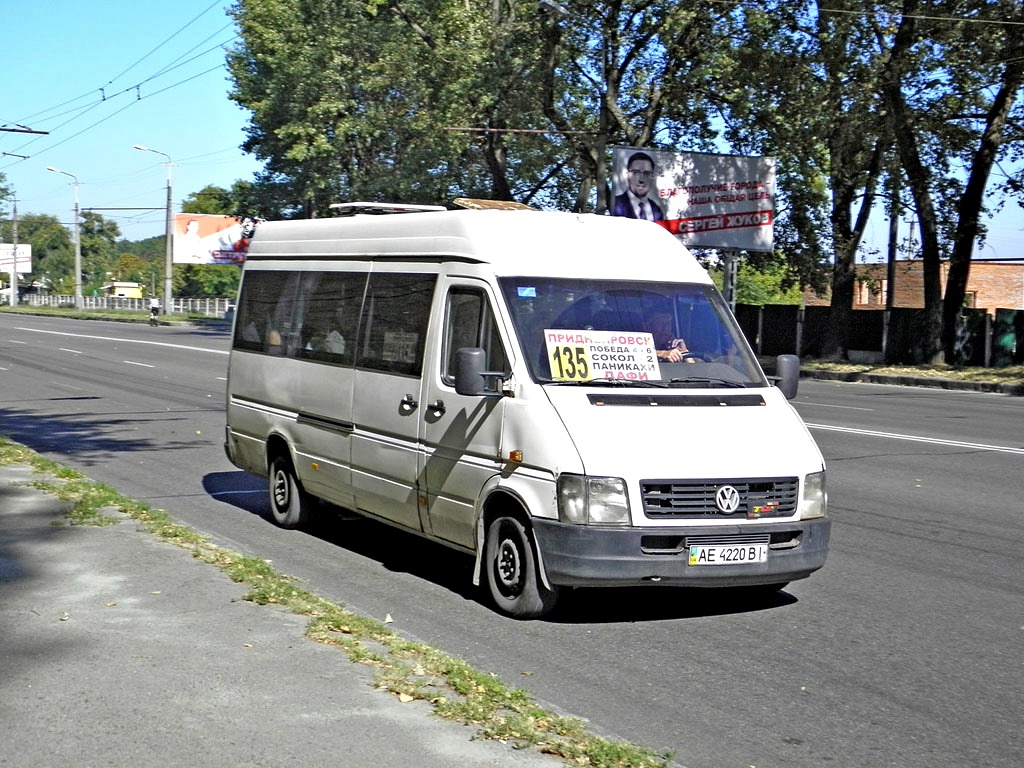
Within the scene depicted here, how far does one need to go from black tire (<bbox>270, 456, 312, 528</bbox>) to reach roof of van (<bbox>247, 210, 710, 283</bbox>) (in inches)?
82.9

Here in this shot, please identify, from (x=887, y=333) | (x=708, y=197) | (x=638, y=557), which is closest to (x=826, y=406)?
(x=708, y=197)

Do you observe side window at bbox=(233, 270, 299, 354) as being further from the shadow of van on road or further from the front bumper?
the front bumper

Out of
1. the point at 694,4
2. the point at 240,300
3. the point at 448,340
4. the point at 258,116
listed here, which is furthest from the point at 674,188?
the point at 448,340

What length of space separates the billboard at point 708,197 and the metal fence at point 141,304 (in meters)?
61.2

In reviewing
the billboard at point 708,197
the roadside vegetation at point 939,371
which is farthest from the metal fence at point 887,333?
the billboard at point 708,197

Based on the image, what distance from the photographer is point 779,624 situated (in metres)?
7.18

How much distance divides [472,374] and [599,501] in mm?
1044

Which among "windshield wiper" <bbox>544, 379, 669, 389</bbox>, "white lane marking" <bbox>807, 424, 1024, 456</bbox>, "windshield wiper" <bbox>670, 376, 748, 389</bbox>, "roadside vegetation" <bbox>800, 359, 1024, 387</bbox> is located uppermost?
"windshield wiper" <bbox>670, 376, 748, 389</bbox>

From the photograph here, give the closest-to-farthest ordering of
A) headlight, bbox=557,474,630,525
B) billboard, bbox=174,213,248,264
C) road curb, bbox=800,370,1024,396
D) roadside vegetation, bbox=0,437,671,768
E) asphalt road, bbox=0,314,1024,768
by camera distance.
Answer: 1. roadside vegetation, bbox=0,437,671,768
2. asphalt road, bbox=0,314,1024,768
3. headlight, bbox=557,474,630,525
4. road curb, bbox=800,370,1024,396
5. billboard, bbox=174,213,248,264

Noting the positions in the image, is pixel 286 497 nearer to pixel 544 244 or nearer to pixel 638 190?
pixel 544 244

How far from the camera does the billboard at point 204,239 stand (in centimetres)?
9662

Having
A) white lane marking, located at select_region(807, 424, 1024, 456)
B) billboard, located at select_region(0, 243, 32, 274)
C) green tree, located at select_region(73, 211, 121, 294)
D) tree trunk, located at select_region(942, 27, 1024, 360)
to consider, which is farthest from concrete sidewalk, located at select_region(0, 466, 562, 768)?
green tree, located at select_region(73, 211, 121, 294)

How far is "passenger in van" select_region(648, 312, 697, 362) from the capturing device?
7602 mm

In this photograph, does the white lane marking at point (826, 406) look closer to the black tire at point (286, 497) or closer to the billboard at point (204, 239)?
the black tire at point (286, 497)
